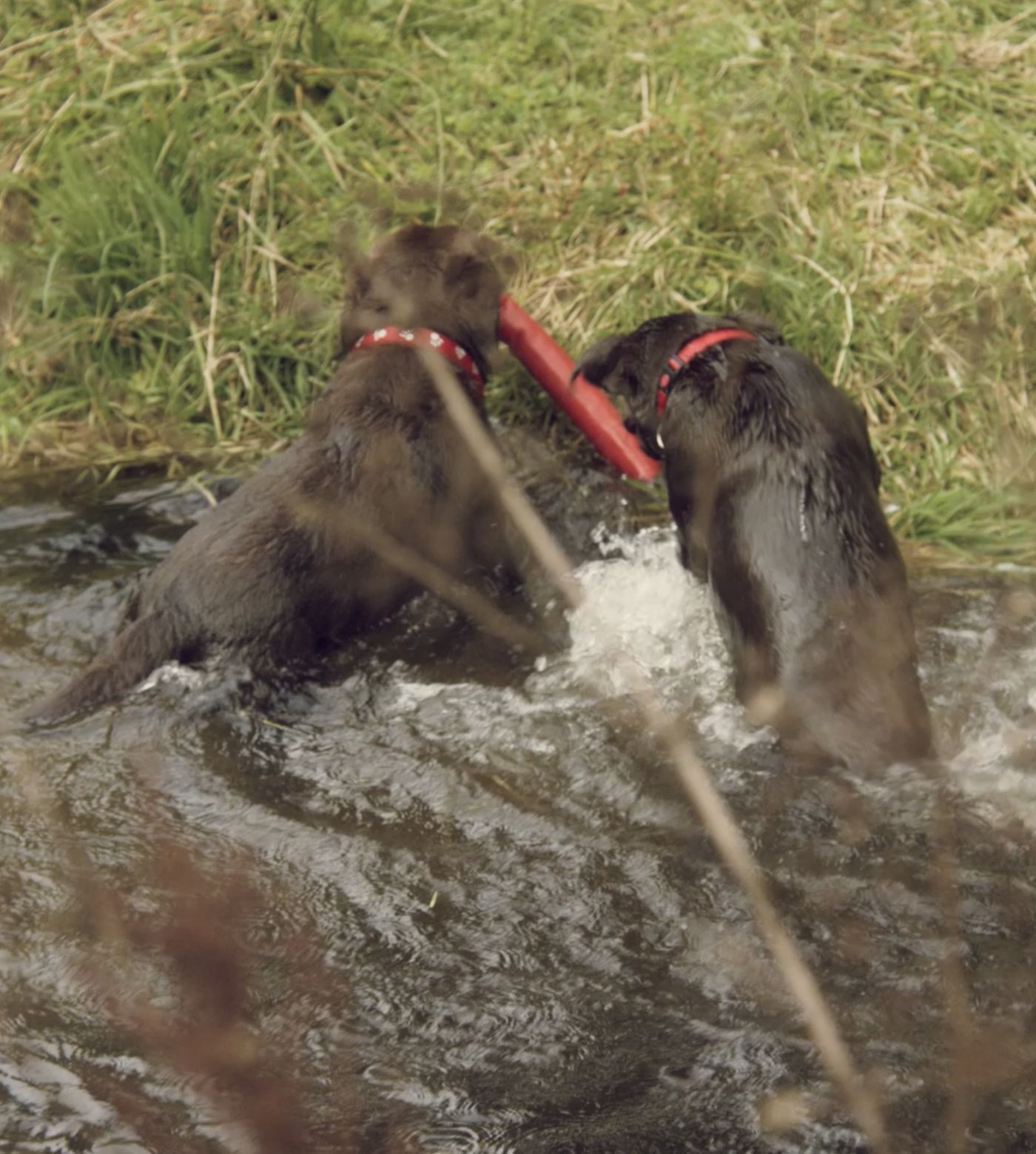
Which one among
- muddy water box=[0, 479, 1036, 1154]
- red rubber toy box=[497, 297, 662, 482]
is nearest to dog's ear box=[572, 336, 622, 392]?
red rubber toy box=[497, 297, 662, 482]

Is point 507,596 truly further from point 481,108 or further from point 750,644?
point 481,108

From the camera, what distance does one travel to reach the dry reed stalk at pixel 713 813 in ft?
9.11

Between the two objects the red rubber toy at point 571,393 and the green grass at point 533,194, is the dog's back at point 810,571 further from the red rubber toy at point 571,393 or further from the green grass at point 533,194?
the green grass at point 533,194

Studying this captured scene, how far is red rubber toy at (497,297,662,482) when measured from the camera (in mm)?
5289

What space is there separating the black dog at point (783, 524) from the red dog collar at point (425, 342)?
36 centimetres

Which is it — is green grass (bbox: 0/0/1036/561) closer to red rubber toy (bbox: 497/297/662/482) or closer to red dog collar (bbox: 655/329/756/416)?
red rubber toy (bbox: 497/297/662/482)

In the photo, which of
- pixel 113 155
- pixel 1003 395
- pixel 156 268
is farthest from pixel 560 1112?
pixel 113 155

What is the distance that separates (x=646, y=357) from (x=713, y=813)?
6.90ft

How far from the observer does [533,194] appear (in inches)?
240

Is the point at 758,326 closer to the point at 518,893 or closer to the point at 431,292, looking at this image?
the point at 431,292

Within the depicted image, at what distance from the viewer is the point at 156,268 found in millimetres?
5996

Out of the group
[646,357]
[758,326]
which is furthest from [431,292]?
[758,326]

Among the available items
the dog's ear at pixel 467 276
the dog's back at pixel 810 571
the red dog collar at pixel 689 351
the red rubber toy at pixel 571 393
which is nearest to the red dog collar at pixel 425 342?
the dog's ear at pixel 467 276

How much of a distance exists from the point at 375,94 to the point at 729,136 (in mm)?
1450
